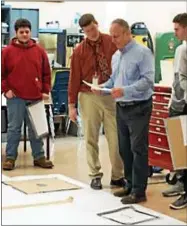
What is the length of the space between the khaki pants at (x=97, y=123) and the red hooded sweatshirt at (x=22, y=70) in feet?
2.84

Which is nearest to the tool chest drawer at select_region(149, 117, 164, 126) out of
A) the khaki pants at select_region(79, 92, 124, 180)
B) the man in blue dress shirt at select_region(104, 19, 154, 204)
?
the khaki pants at select_region(79, 92, 124, 180)

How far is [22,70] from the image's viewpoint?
4824mm

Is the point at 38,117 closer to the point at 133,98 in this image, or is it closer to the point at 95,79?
the point at 95,79

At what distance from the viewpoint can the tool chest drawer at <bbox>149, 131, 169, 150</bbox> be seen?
429cm

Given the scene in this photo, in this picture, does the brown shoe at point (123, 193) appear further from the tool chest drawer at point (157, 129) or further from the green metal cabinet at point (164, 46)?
the green metal cabinet at point (164, 46)

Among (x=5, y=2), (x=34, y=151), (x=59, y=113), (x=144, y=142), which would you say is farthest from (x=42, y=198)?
(x=5, y=2)

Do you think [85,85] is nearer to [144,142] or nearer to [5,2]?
[144,142]

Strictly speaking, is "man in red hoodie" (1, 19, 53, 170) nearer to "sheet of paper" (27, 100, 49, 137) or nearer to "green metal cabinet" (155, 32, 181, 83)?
"sheet of paper" (27, 100, 49, 137)

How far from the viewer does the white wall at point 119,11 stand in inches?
295

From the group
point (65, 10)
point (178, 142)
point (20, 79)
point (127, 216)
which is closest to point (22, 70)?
point (20, 79)

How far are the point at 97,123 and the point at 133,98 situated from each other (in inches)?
25.1

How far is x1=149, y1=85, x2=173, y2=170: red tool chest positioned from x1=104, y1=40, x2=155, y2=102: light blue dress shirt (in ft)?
2.20

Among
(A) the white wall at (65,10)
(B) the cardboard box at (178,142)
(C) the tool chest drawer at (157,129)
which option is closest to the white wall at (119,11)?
(A) the white wall at (65,10)

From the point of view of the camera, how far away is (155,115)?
438 cm
